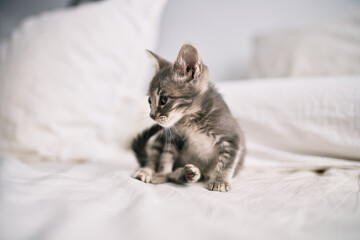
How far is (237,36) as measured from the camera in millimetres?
1731

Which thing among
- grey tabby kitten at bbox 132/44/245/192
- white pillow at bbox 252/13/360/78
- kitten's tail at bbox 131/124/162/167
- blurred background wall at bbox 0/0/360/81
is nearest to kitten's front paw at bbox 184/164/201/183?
grey tabby kitten at bbox 132/44/245/192

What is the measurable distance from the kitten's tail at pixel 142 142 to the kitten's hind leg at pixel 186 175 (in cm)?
18

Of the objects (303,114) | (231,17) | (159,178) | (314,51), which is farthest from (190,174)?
(231,17)

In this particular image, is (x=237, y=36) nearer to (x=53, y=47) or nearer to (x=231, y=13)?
(x=231, y=13)

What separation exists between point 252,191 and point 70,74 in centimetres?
101

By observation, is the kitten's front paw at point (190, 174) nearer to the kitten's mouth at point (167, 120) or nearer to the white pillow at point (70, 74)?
the kitten's mouth at point (167, 120)

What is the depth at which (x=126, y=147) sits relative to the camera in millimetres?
1296

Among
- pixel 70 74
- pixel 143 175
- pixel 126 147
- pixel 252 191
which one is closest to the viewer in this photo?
pixel 252 191

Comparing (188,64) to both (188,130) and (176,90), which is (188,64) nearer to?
(176,90)

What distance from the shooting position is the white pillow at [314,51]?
125 cm

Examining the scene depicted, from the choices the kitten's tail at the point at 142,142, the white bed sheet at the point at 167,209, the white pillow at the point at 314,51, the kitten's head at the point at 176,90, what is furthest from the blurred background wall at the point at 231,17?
the white bed sheet at the point at 167,209

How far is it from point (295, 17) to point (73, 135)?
1.86m

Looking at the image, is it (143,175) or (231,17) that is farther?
(231,17)

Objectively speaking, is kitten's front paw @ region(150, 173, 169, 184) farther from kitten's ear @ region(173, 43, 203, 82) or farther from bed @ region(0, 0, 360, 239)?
kitten's ear @ region(173, 43, 203, 82)
